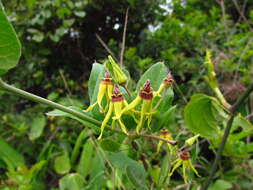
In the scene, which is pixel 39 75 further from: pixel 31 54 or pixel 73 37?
pixel 73 37

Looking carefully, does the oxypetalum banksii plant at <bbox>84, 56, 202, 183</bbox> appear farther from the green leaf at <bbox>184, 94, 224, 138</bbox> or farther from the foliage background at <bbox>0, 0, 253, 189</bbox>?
the foliage background at <bbox>0, 0, 253, 189</bbox>

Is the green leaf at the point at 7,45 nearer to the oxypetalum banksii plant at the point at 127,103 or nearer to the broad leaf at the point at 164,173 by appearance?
the oxypetalum banksii plant at the point at 127,103

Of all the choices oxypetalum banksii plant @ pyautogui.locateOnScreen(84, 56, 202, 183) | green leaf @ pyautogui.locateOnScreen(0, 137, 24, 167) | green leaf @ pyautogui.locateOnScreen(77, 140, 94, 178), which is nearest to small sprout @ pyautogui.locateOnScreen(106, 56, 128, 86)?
oxypetalum banksii plant @ pyautogui.locateOnScreen(84, 56, 202, 183)

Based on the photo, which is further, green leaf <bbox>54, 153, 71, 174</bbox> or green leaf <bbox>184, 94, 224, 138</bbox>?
green leaf <bbox>54, 153, 71, 174</bbox>

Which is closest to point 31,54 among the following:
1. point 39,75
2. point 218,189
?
point 39,75

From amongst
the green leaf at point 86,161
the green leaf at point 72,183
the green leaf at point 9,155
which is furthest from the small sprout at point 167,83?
the green leaf at point 9,155

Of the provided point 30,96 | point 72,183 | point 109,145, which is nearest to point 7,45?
point 30,96

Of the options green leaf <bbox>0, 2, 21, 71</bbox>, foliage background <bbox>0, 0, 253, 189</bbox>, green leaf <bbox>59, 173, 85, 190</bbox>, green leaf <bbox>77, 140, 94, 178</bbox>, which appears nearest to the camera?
green leaf <bbox>0, 2, 21, 71</bbox>
